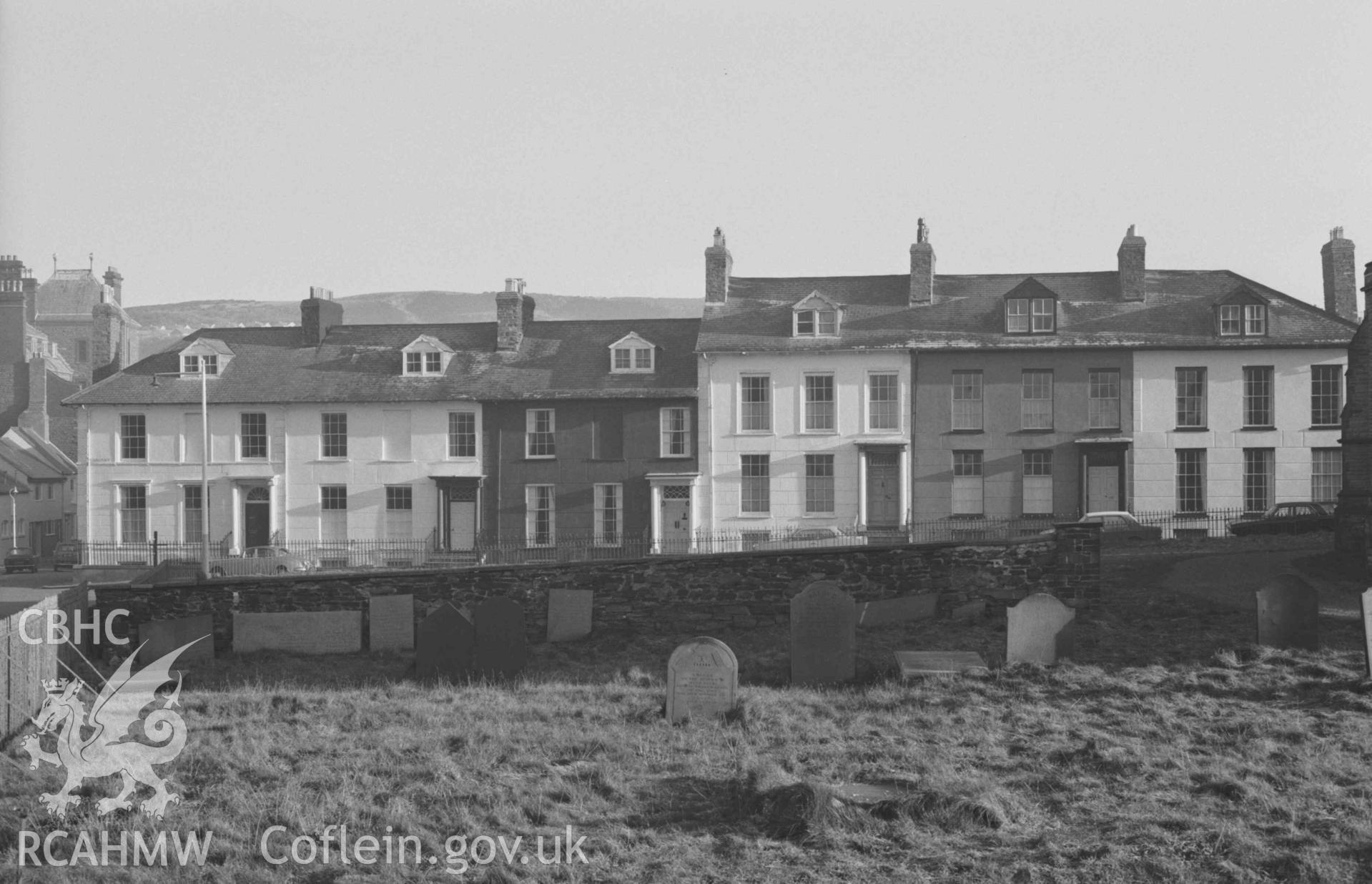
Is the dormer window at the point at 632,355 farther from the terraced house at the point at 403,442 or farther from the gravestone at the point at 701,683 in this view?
the gravestone at the point at 701,683

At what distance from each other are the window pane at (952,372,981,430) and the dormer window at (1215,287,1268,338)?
8.13 metres

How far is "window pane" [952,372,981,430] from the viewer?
140 feet

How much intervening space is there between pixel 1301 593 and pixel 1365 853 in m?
8.93

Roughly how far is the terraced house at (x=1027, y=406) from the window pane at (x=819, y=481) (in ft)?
0.18

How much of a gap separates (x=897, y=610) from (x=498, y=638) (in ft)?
24.8

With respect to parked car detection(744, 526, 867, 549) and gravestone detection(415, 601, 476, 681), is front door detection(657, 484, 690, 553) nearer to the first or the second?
parked car detection(744, 526, 867, 549)

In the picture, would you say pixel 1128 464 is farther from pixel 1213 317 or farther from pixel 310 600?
pixel 310 600

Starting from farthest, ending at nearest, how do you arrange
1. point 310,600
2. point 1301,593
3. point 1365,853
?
point 310,600, point 1301,593, point 1365,853

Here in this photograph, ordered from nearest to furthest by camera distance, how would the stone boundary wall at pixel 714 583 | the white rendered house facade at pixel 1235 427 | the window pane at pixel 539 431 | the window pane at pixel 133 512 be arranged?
1. the stone boundary wall at pixel 714 583
2. the white rendered house facade at pixel 1235 427
3. the window pane at pixel 539 431
4. the window pane at pixel 133 512

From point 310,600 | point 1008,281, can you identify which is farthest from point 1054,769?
point 1008,281

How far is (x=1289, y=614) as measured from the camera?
18.4 meters

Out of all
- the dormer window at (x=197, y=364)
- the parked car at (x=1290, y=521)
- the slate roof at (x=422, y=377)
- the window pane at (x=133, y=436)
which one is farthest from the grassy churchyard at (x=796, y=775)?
the dormer window at (x=197, y=364)

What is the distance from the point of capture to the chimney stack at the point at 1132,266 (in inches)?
1703

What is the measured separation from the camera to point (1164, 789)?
1219cm
